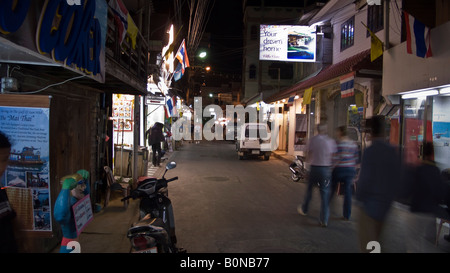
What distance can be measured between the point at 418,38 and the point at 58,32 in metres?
7.50

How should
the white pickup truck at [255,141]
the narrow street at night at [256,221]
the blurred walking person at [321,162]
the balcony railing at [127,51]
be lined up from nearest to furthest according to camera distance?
the narrow street at night at [256,221] → the blurred walking person at [321,162] → the balcony railing at [127,51] → the white pickup truck at [255,141]

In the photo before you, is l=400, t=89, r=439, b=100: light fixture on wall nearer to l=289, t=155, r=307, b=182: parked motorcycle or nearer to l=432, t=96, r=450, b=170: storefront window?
l=432, t=96, r=450, b=170: storefront window

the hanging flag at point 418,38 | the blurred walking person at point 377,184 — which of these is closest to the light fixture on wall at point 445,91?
the hanging flag at point 418,38

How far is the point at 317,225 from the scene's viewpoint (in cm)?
633

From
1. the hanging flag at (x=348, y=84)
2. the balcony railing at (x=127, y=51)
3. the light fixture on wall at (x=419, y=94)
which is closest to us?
the balcony railing at (x=127, y=51)

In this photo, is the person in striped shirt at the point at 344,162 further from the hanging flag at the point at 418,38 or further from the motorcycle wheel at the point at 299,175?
the motorcycle wheel at the point at 299,175

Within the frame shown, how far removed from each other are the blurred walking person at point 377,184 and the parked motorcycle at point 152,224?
7.98 ft

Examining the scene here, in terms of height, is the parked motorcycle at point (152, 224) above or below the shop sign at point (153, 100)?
below

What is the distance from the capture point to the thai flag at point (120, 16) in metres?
6.43

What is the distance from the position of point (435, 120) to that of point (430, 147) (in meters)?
4.07

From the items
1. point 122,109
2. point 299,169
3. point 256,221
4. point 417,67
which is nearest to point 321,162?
point 256,221

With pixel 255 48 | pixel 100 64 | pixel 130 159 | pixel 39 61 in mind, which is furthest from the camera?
pixel 255 48
